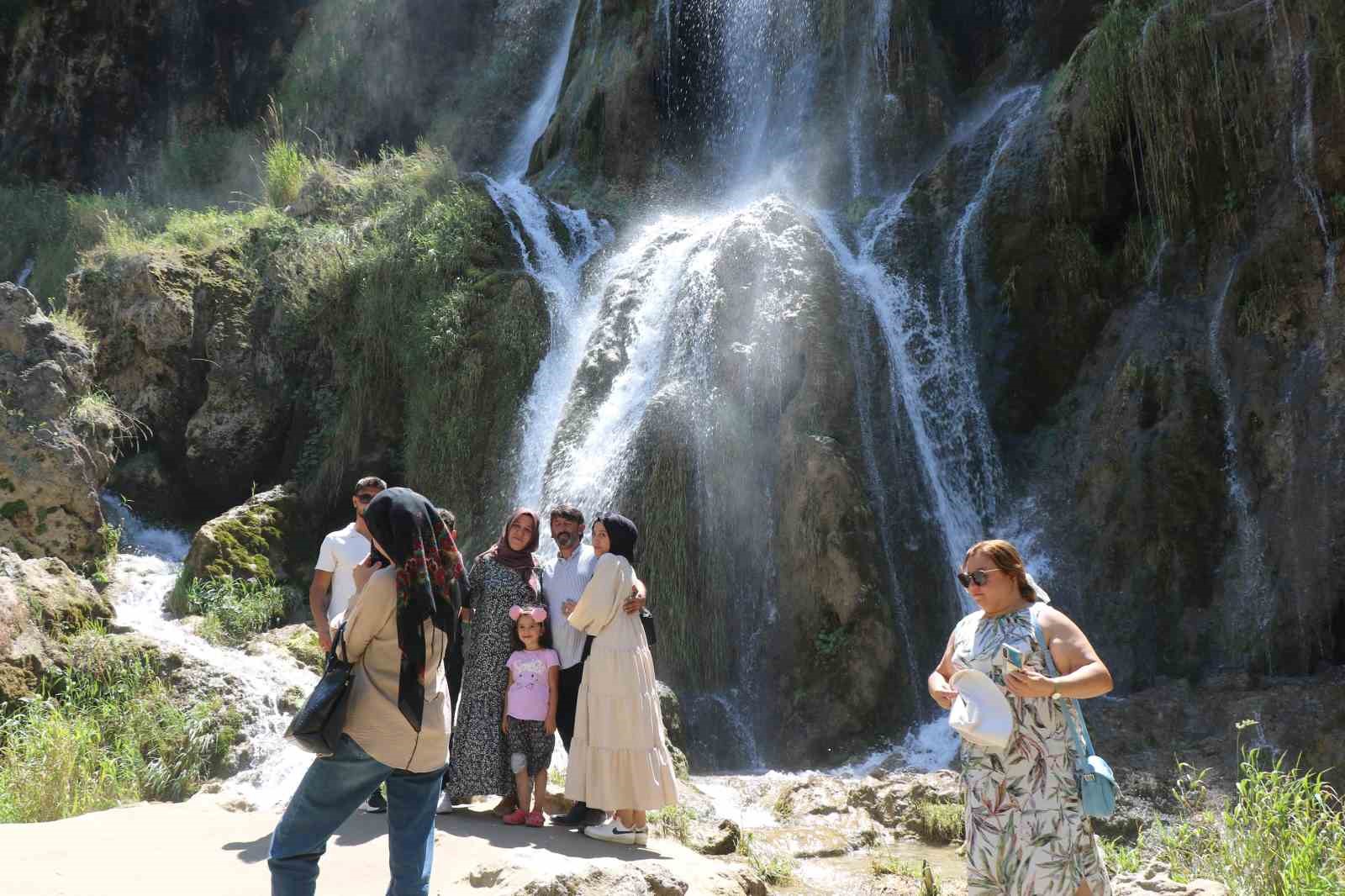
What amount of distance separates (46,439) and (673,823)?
27.5ft

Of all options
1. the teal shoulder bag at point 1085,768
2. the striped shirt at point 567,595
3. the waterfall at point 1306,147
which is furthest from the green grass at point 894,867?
the waterfall at point 1306,147

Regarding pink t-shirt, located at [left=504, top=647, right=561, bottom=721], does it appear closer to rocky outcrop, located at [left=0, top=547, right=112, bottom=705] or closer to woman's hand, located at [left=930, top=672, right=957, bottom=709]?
woman's hand, located at [left=930, top=672, right=957, bottom=709]

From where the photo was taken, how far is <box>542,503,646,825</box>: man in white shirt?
5.79 m

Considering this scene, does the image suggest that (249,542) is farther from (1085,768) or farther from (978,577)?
(1085,768)

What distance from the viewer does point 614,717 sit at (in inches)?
214

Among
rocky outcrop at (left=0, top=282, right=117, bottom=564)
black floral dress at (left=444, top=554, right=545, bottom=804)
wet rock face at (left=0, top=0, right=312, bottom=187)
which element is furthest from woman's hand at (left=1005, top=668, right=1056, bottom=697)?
wet rock face at (left=0, top=0, right=312, bottom=187)

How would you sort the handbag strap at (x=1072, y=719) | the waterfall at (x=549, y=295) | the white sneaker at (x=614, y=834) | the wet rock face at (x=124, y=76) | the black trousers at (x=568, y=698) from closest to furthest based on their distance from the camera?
the handbag strap at (x=1072, y=719) < the white sneaker at (x=614, y=834) < the black trousers at (x=568, y=698) < the waterfall at (x=549, y=295) < the wet rock face at (x=124, y=76)

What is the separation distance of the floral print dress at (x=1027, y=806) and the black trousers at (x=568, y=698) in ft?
8.70

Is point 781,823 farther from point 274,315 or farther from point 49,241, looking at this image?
point 49,241

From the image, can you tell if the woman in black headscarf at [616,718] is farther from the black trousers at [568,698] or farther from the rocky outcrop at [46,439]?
the rocky outcrop at [46,439]

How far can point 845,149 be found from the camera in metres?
15.7

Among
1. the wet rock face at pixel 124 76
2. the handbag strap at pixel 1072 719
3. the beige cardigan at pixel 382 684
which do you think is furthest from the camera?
the wet rock face at pixel 124 76

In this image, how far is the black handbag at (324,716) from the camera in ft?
11.1

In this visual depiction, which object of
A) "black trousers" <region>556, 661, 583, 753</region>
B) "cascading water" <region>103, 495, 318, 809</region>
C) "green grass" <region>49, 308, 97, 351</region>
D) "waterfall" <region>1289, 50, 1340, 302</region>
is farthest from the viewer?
"green grass" <region>49, 308, 97, 351</region>
